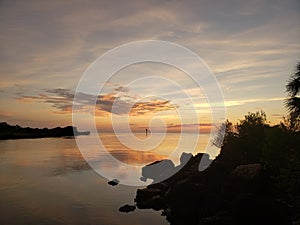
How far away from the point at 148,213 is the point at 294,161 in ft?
77.1

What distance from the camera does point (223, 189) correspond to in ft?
131

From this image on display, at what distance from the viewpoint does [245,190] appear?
3688 cm

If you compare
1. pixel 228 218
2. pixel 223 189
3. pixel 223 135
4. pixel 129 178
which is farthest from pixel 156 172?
pixel 228 218

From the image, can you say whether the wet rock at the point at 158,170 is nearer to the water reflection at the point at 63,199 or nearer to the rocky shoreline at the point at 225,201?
the water reflection at the point at 63,199

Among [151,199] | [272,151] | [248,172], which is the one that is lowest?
[151,199]

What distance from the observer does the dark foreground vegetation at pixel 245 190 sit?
103 ft

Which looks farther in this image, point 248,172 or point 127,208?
point 127,208

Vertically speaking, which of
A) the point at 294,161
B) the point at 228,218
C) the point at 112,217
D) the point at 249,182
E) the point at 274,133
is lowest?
the point at 112,217

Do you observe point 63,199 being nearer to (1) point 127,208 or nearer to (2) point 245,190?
(1) point 127,208

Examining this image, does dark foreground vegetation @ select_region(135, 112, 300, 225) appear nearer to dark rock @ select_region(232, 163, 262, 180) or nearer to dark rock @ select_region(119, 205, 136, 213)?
dark rock @ select_region(232, 163, 262, 180)

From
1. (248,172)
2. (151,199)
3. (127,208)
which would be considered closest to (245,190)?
(248,172)

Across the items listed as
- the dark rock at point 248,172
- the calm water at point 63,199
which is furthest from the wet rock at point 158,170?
the dark rock at point 248,172

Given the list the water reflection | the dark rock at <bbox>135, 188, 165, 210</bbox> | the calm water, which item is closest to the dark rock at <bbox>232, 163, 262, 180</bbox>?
the calm water

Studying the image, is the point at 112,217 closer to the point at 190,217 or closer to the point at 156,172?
the point at 190,217
